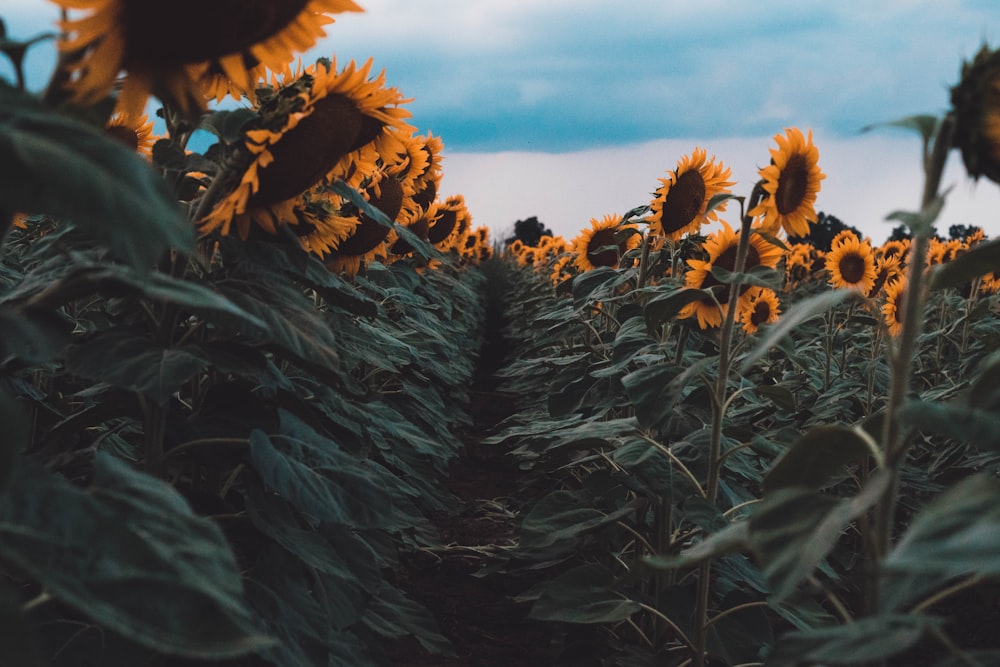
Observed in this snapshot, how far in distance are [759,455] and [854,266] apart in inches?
119

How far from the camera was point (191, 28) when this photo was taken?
111 centimetres

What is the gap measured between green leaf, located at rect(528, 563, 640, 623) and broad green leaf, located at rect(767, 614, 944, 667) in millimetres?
992

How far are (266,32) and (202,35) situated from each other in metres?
0.11

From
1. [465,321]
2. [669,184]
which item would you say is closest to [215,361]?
[669,184]

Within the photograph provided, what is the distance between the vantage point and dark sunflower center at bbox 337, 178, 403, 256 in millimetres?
2924

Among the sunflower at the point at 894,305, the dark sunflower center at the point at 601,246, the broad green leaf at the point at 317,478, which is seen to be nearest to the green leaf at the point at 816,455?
the broad green leaf at the point at 317,478

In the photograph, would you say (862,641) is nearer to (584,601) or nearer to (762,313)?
(584,601)

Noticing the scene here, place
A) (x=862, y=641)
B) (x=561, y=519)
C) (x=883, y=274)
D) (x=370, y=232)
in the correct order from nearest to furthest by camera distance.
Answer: (x=862, y=641)
(x=561, y=519)
(x=370, y=232)
(x=883, y=274)

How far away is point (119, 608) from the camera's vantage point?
833mm

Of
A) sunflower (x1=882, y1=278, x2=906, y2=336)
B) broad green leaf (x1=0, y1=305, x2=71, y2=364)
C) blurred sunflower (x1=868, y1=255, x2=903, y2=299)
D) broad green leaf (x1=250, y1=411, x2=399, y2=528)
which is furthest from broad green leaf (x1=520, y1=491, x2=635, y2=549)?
blurred sunflower (x1=868, y1=255, x2=903, y2=299)

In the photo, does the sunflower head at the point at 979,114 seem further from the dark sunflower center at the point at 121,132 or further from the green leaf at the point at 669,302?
the dark sunflower center at the point at 121,132

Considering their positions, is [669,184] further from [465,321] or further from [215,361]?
[465,321]

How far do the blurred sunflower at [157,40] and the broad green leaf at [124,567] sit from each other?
51 centimetres

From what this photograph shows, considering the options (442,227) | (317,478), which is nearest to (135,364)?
(317,478)
